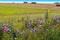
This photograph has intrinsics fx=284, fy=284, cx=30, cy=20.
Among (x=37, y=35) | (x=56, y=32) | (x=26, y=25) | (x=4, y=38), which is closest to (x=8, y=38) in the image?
(x=4, y=38)

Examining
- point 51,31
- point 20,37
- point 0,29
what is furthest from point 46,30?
point 0,29

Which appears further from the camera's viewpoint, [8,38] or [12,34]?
[12,34]

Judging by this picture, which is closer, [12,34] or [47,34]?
[47,34]

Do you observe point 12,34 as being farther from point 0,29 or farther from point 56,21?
point 56,21

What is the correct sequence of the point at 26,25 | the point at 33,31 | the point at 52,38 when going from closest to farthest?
1. the point at 52,38
2. the point at 33,31
3. the point at 26,25

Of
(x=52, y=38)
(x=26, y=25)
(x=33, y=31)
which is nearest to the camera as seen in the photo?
(x=52, y=38)

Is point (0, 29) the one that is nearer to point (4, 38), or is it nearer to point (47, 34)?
point (4, 38)

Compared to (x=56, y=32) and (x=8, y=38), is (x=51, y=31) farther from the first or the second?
(x=8, y=38)
